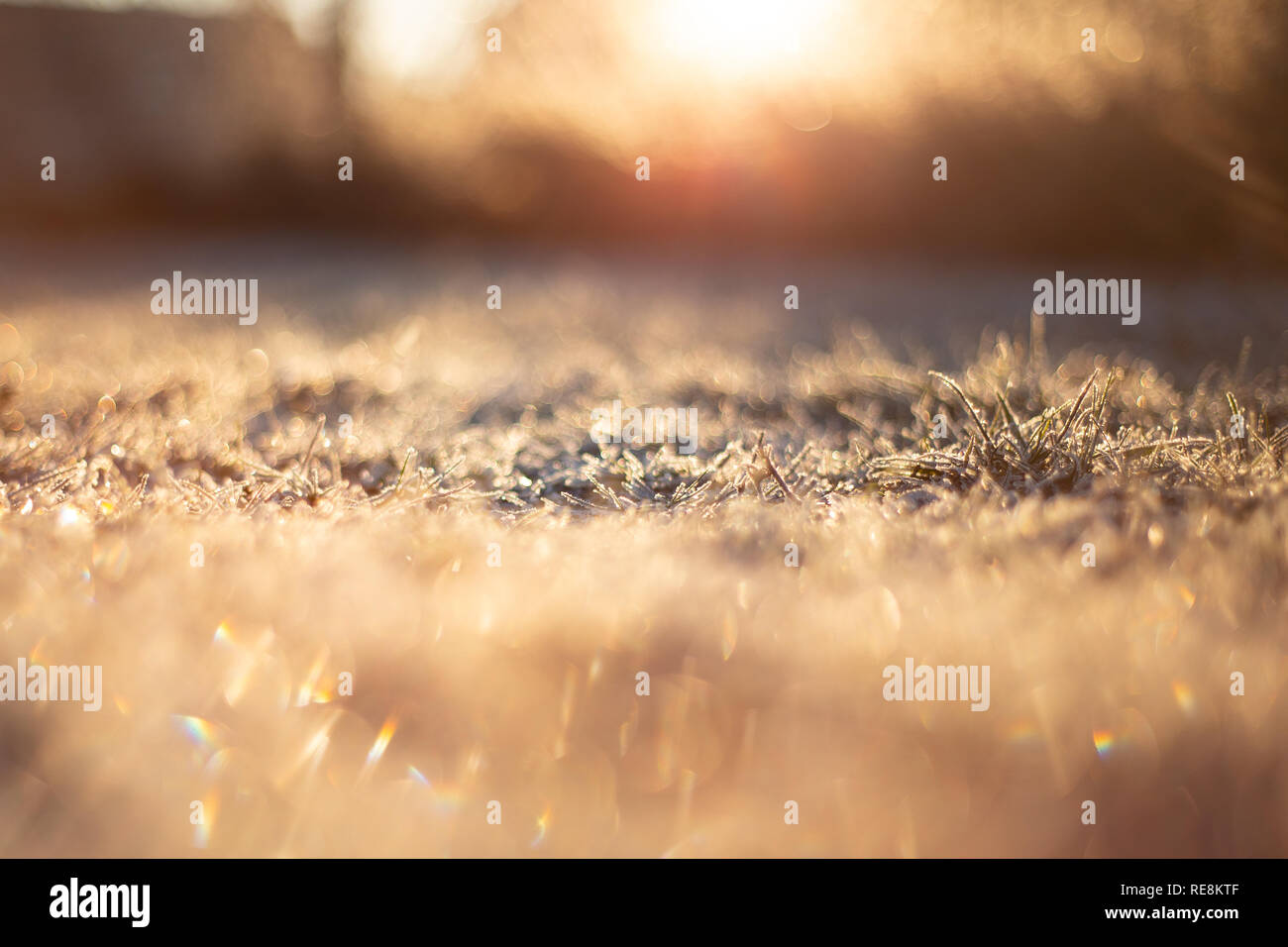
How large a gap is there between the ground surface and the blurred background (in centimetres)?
379

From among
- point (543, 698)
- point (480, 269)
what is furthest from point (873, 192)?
point (543, 698)

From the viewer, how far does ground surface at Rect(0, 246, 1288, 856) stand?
0.76m

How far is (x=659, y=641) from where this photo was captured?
99 centimetres

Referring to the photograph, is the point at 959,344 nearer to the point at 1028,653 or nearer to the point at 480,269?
the point at 1028,653

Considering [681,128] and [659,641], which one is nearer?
[659,641]

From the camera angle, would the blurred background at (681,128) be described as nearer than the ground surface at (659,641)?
No

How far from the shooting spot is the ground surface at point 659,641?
757 millimetres

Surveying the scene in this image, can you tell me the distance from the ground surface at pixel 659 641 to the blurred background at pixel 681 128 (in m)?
3.79

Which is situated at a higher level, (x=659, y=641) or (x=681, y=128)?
(x=681, y=128)

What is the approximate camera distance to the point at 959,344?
3.12m

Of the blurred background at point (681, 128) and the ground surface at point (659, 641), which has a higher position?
the blurred background at point (681, 128)

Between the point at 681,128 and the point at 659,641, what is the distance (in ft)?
20.5

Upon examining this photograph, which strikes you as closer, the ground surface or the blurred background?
the ground surface

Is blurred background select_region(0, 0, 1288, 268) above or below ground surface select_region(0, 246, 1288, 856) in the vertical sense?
above
